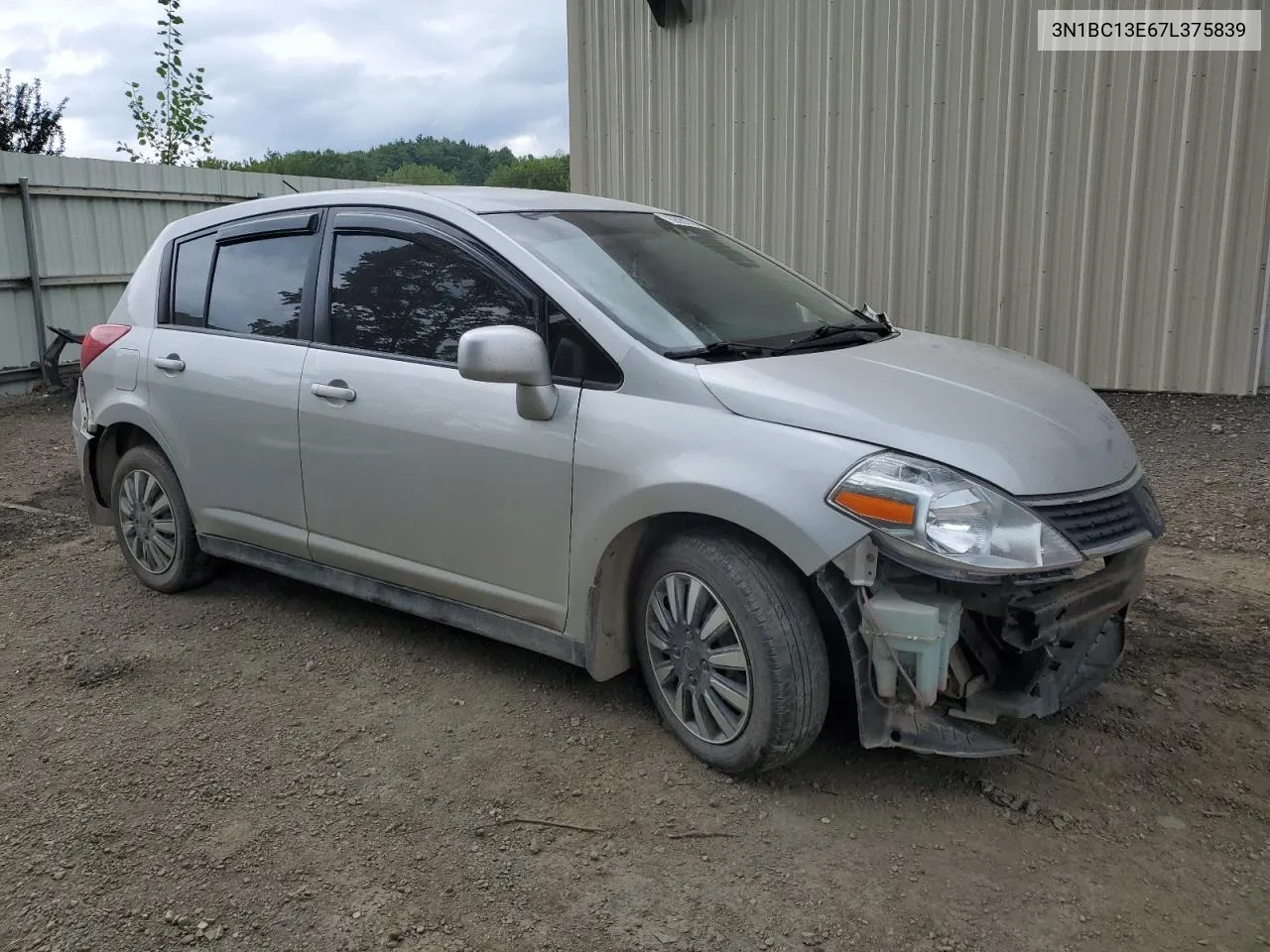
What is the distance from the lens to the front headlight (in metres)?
2.78

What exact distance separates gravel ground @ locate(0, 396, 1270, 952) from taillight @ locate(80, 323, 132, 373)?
4.40ft

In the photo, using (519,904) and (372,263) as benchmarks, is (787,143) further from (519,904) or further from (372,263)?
(519,904)

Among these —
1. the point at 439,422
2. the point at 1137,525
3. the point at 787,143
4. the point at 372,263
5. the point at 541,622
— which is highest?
the point at 787,143

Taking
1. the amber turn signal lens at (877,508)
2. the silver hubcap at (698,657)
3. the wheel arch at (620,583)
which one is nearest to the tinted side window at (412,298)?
the wheel arch at (620,583)

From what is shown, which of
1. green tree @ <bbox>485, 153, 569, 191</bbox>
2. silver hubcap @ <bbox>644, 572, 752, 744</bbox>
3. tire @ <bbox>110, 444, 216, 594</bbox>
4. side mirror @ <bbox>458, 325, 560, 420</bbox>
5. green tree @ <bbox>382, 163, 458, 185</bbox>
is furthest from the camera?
green tree @ <bbox>485, 153, 569, 191</bbox>

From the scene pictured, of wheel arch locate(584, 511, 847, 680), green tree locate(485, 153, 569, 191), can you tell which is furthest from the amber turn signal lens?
green tree locate(485, 153, 569, 191)

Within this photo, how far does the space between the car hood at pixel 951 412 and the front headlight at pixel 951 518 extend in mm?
56

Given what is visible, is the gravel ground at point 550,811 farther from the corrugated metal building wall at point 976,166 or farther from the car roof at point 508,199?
the corrugated metal building wall at point 976,166

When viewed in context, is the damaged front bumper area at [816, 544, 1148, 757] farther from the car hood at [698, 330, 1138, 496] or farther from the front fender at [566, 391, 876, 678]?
the car hood at [698, 330, 1138, 496]

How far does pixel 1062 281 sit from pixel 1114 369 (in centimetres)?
76

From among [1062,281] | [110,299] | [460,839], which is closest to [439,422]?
[460,839]

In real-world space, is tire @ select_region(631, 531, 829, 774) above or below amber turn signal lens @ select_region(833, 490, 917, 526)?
below

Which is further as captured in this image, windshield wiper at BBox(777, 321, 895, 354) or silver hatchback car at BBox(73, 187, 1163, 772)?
windshield wiper at BBox(777, 321, 895, 354)

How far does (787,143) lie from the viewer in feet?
29.2
